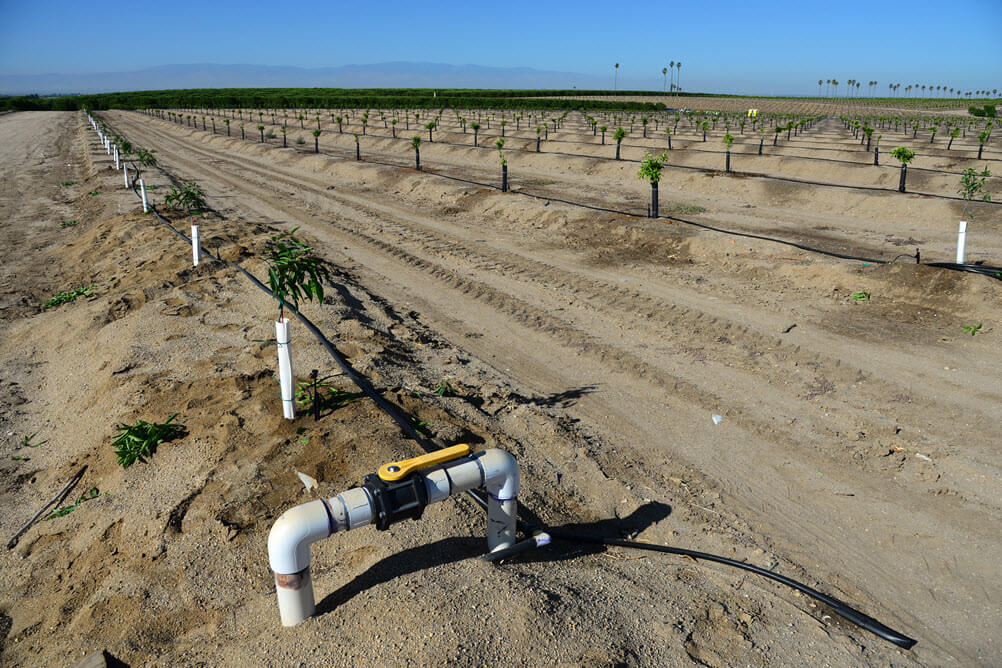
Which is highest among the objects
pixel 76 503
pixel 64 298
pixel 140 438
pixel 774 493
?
pixel 64 298

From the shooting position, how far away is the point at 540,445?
6750 mm

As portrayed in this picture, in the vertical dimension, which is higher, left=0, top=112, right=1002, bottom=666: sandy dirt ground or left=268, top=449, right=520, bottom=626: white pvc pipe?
left=268, top=449, right=520, bottom=626: white pvc pipe

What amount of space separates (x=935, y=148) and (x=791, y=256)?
2992 cm

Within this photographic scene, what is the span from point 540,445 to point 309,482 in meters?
2.35

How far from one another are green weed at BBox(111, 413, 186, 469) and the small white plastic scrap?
1.56m

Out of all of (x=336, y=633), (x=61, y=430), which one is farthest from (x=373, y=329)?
(x=336, y=633)

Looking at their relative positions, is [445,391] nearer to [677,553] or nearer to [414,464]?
[677,553]

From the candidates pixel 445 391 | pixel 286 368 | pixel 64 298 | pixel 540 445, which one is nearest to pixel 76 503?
pixel 286 368

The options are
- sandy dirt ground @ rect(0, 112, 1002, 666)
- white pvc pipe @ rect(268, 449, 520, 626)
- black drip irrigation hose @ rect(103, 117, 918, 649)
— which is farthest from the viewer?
black drip irrigation hose @ rect(103, 117, 918, 649)

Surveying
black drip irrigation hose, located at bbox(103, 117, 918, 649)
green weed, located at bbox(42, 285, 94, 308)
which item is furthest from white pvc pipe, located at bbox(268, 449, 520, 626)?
green weed, located at bbox(42, 285, 94, 308)

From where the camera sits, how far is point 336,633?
12.3 feet

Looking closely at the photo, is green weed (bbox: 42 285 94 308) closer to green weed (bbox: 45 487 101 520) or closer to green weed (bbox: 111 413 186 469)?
green weed (bbox: 111 413 186 469)

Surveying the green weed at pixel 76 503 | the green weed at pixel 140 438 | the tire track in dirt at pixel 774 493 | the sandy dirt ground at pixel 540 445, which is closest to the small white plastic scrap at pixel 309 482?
the sandy dirt ground at pixel 540 445

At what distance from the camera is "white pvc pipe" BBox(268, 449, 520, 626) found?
365cm
